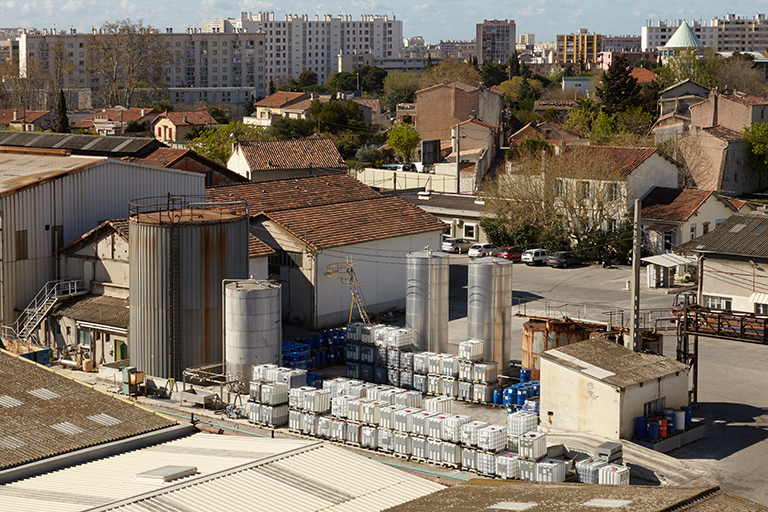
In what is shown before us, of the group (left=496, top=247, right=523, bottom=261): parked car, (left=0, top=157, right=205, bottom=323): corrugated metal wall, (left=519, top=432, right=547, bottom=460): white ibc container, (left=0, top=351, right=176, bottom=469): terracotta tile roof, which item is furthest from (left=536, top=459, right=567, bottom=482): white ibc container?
(left=496, top=247, right=523, bottom=261): parked car

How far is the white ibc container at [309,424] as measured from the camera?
101 feet

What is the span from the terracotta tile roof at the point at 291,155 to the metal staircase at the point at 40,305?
29241mm

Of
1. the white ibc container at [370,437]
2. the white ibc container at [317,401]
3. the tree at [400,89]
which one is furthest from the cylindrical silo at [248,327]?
the tree at [400,89]

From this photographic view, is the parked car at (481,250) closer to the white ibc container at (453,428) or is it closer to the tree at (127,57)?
the white ibc container at (453,428)

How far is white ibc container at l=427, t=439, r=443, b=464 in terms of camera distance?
2822cm

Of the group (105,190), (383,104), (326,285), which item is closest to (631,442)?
(326,285)

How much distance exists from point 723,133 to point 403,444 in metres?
58.0

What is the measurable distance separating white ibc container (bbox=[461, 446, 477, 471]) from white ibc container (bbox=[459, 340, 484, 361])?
278 inches

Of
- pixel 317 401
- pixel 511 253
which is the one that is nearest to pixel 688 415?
pixel 317 401

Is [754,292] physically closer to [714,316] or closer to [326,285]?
[714,316]

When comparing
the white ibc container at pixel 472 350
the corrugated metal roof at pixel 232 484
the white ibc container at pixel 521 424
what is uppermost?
the white ibc container at pixel 472 350

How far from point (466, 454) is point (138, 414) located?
9609 mm

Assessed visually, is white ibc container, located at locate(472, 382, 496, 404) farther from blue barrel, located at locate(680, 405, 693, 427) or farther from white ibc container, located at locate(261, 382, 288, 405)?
white ibc container, located at locate(261, 382, 288, 405)

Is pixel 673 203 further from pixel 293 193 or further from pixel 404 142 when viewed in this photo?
pixel 404 142
